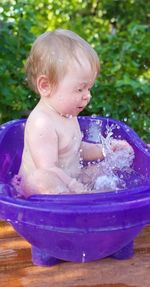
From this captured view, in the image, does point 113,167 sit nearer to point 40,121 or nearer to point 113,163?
point 113,163

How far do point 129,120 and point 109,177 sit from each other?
953 mm

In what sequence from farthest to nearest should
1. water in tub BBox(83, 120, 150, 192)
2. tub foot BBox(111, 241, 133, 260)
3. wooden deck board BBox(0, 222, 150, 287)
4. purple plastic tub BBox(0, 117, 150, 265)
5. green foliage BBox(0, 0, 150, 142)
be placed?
green foliage BBox(0, 0, 150, 142)
water in tub BBox(83, 120, 150, 192)
tub foot BBox(111, 241, 133, 260)
wooden deck board BBox(0, 222, 150, 287)
purple plastic tub BBox(0, 117, 150, 265)

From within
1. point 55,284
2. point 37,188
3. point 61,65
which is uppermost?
point 61,65

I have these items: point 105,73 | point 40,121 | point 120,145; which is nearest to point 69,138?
point 40,121

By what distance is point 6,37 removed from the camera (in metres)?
3.23

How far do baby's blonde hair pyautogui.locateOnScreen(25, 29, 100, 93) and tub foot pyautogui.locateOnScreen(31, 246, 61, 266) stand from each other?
2.06ft

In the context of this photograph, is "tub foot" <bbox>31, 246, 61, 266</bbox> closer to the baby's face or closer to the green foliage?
the baby's face

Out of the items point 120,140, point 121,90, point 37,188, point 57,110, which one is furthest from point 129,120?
point 37,188

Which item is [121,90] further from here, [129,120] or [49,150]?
[49,150]

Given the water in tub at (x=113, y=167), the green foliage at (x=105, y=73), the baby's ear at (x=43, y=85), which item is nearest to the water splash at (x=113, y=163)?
the water in tub at (x=113, y=167)

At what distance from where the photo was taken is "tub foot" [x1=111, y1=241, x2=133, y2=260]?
2.19 metres

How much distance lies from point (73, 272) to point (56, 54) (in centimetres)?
82

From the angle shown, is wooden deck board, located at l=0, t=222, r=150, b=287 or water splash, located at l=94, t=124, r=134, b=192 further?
water splash, located at l=94, t=124, r=134, b=192

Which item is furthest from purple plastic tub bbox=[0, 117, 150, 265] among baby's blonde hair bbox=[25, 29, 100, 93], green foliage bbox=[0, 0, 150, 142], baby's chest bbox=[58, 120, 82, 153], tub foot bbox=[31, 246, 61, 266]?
green foliage bbox=[0, 0, 150, 142]
